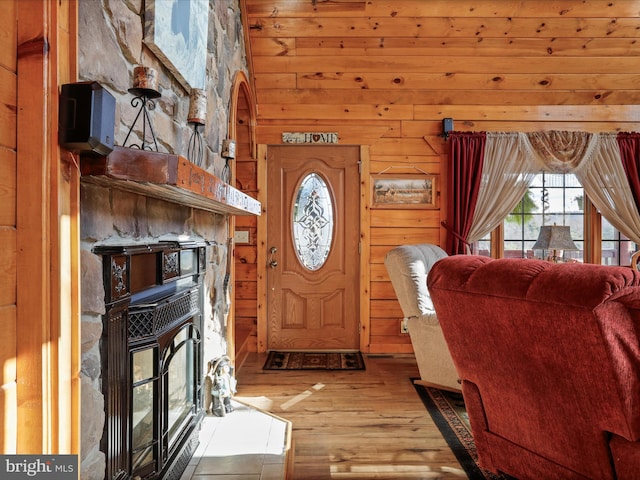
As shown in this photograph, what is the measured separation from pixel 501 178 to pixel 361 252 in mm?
1532

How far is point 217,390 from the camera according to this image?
2377 millimetres

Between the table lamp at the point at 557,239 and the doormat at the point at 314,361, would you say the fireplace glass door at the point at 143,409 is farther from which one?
the table lamp at the point at 557,239

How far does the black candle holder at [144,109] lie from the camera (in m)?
1.30

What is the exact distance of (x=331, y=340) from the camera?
4160 mm

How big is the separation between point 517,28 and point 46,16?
13.1 feet

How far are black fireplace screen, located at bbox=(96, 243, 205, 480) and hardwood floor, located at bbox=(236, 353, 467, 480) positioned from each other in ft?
2.12

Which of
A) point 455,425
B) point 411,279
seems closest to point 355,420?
point 455,425

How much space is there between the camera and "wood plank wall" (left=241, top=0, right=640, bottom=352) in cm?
372

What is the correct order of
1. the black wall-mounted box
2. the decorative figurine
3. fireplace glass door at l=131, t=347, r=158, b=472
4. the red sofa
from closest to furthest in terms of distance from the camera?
the black wall-mounted box, the red sofa, fireplace glass door at l=131, t=347, r=158, b=472, the decorative figurine

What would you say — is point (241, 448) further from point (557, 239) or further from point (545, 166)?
point (545, 166)

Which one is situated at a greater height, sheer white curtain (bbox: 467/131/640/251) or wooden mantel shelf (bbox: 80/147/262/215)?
sheer white curtain (bbox: 467/131/640/251)

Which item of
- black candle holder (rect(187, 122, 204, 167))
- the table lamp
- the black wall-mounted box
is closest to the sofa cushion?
the table lamp

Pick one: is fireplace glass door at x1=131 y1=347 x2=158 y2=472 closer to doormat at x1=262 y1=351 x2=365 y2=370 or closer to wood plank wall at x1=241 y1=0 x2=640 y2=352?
doormat at x1=262 y1=351 x2=365 y2=370

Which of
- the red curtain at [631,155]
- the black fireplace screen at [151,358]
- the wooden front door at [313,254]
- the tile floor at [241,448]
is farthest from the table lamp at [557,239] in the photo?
the black fireplace screen at [151,358]
